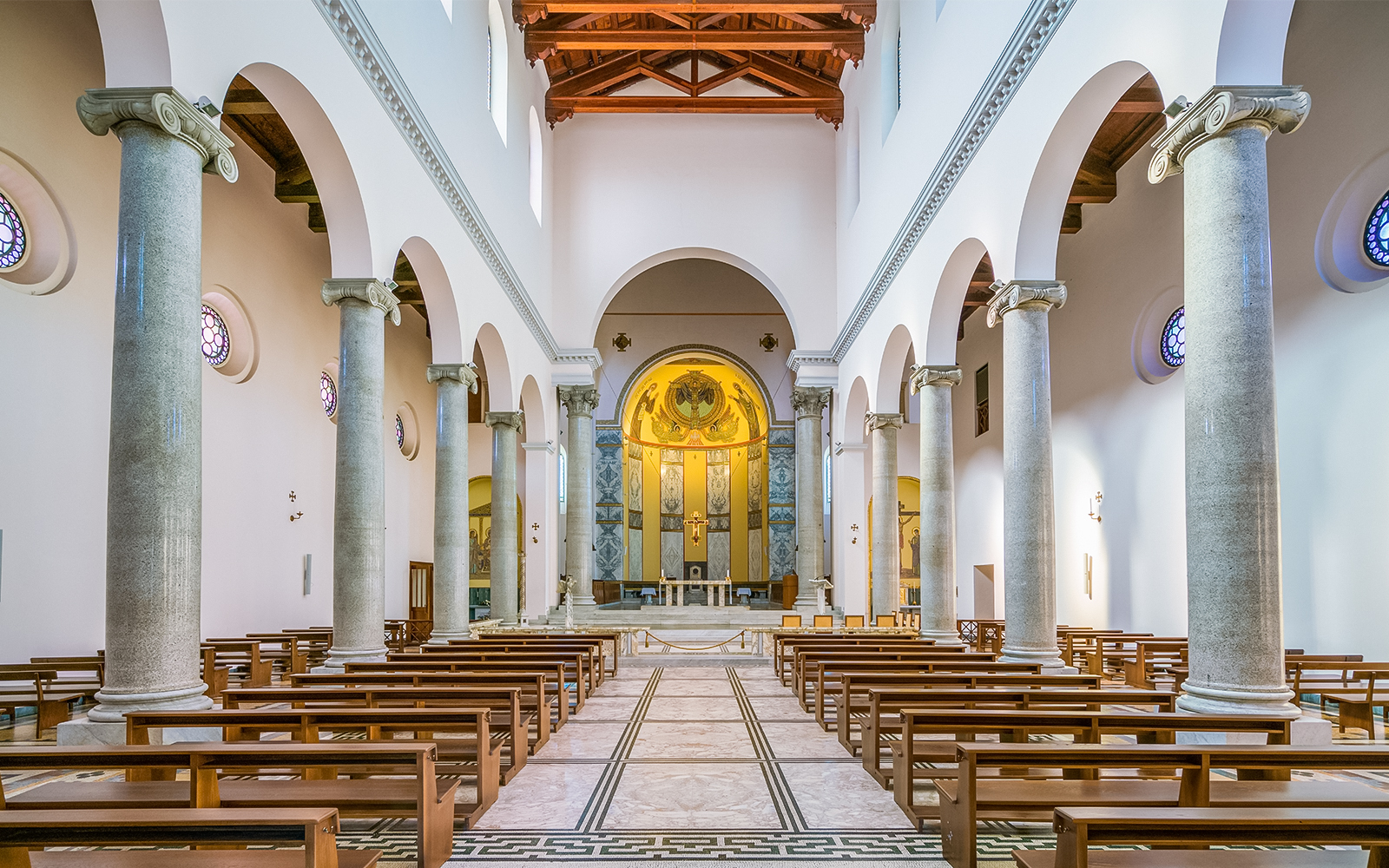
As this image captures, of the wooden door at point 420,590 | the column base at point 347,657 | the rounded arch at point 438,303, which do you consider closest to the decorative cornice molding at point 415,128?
the rounded arch at point 438,303

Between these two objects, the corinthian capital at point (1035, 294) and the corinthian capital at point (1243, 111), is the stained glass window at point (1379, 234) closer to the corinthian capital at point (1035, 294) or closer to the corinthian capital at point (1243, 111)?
the corinthian capital at point (1035, 294)

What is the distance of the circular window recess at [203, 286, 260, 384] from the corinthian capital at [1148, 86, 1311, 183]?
12.9m

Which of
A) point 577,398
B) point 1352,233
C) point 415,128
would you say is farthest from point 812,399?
point 415,128

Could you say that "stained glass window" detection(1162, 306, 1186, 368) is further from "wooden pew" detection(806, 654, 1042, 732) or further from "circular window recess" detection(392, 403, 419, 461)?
"circular window recess" detection(392, 403, 419, 461)

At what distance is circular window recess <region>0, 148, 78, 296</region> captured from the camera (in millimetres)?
10125

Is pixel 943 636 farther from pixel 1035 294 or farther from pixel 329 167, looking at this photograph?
pixel 329 167

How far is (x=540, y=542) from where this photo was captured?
70.9ft

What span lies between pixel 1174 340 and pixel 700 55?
1365 cm

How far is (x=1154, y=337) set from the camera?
15.4m

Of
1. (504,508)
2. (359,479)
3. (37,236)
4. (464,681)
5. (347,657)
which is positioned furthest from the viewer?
(504,508)

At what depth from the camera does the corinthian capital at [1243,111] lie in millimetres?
6426

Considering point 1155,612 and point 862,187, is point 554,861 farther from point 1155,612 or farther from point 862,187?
point 862,187

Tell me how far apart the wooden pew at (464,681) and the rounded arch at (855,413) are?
1368cm

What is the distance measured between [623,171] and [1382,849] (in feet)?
71.2
